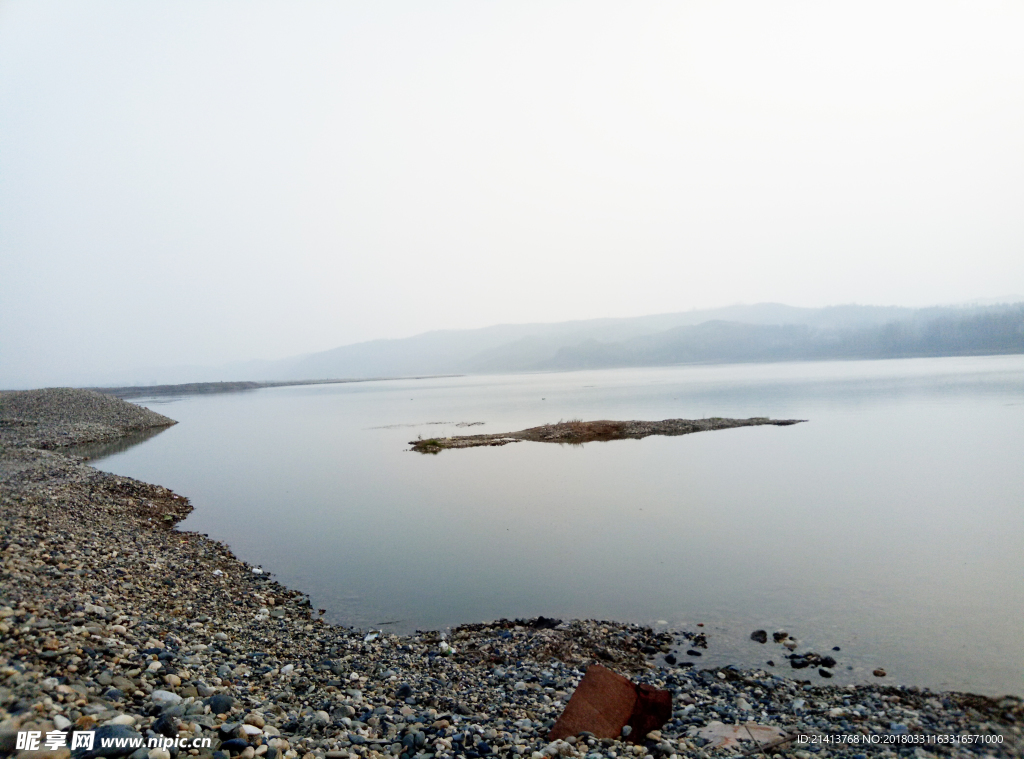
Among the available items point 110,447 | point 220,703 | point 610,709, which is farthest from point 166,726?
point 110,447

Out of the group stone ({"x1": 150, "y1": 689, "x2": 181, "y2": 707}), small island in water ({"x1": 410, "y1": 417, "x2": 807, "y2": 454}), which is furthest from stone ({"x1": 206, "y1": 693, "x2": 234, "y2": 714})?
small island in water ({"x1": 410, "y1": 417, "x2": 807, "y2": 454})

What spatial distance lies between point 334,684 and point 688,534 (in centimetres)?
1015

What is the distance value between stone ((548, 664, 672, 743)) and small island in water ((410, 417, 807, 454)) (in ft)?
91.8

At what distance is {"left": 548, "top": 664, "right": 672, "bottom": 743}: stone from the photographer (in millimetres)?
5660

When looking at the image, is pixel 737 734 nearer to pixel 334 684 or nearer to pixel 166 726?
pixel 334 684

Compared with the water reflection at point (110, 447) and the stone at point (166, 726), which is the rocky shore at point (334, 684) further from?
the water reflection at point (110, 447)

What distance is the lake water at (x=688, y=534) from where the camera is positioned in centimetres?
916

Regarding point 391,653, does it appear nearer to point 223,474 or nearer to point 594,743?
point 594,743

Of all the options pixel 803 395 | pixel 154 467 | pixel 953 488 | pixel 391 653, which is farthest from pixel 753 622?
pixel 803 395

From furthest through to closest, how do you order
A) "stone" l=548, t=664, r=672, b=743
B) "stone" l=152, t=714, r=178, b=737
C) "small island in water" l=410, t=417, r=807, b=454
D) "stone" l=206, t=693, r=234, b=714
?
"small island in water" l=410, t=417, r=807, b=454, "stone" l=548, t=664, r=672, b=743, "stone" l=206, t=693, r=234, b=714, "stone" l=152, t=714, r=178, b=737

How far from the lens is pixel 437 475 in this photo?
82.6ft

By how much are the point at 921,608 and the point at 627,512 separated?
8.39 m

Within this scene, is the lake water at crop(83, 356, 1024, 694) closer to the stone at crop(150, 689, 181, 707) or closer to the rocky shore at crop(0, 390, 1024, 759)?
the rocky shore at crop(0, 390, 1024, 759)

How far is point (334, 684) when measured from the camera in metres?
6.91
